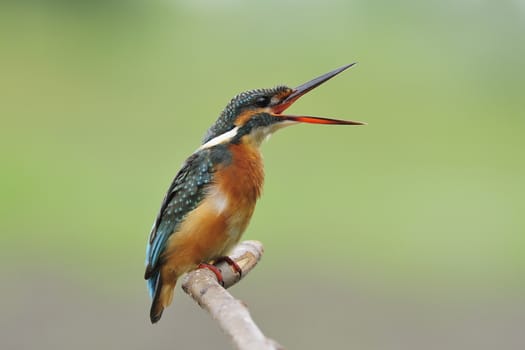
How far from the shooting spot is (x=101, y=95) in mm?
7684

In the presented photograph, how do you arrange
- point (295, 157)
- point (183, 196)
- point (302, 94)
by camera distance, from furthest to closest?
point (295, 157), point (183, 196), point (302, 94)

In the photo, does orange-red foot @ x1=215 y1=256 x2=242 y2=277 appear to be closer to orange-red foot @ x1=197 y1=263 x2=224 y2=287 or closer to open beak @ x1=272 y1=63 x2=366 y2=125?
orange-red foot @ x1=197 y1=263 x2=224 y2=287

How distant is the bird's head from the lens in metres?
1.72

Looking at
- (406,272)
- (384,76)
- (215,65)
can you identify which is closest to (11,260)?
(406,272)

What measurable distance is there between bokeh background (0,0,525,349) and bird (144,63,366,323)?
1.91 meters

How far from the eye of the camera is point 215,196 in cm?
176

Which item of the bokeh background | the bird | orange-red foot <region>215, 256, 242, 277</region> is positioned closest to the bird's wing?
the bird

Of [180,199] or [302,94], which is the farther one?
[180,199]

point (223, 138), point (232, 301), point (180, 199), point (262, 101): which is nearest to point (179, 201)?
point (180, 199)

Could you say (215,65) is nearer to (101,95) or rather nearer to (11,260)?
(101,95)

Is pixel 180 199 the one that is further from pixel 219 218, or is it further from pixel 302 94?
pixel 302 94

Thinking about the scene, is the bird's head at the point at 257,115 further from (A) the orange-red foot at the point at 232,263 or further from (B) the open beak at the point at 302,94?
(A) the orange-red foot at the point at 232,263

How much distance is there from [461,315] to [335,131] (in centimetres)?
330

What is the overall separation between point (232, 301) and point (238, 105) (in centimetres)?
68
